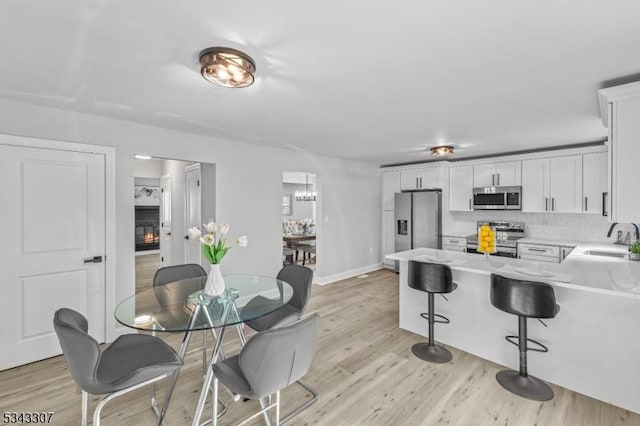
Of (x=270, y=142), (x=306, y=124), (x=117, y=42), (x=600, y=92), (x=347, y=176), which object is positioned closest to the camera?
(x=117, y=42)

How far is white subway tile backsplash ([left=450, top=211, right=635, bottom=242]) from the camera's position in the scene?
4332mm

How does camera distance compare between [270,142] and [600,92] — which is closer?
[600,92]

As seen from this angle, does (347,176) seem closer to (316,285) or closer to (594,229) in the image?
(316,285)

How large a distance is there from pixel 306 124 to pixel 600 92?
2493mm

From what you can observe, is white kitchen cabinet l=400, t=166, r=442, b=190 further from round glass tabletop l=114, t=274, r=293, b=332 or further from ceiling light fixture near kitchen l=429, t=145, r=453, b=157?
round glass tabletop l=114, t=274, r=293, b=332

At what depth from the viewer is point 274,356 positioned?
1.36 meters

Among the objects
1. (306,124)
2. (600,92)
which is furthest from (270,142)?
(600,92)

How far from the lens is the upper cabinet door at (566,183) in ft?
13.9

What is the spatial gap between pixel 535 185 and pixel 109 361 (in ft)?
18.6

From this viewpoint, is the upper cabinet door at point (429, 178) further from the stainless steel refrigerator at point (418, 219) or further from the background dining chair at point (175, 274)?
the background dining chair at point (175, 274)

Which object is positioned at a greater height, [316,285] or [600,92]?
[600,92]

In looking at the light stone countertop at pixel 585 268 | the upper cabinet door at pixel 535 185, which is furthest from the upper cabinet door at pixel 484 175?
the light stone countertop at pixel 585 268

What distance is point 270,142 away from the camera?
13.3 feet

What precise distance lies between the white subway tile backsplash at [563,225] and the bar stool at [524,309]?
3.13 meters
